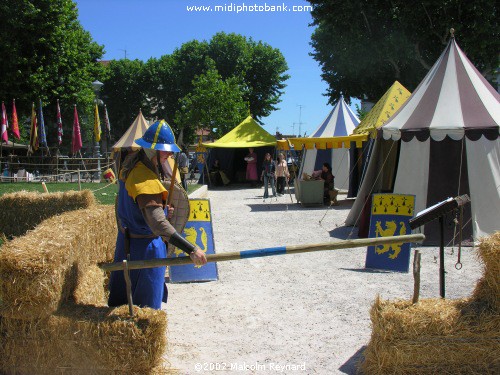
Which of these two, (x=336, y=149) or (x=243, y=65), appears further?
(x=243, y=65)

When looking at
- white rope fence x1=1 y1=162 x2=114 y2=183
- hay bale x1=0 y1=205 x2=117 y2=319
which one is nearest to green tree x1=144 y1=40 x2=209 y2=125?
white rope fence x1=1 y1=162 x2=114 y2=183

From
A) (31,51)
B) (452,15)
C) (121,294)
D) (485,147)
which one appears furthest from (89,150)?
(121,294)

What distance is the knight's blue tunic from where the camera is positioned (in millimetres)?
3482

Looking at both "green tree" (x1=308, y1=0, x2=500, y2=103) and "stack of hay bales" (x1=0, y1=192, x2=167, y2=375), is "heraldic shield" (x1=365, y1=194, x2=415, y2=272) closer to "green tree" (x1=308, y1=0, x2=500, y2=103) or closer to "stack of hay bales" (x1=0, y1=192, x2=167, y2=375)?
"stack of hay bales" (x1=0, y1=192, x2=167, y2=375)

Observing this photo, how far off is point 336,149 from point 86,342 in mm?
17777

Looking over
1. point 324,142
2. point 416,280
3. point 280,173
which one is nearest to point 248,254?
point 416,280

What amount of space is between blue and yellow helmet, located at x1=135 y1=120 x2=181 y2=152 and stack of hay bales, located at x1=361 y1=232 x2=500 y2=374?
180 cm

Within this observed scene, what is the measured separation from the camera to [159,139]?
355cm

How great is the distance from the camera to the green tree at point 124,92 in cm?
5394

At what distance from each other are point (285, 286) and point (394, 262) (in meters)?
1.66

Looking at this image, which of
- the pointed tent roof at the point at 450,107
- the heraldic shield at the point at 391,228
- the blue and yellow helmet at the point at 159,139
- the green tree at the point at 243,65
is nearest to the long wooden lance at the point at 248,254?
the blue and yellow helmet at the point at 159,139

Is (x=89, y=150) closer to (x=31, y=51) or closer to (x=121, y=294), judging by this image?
(x=31, y=51)

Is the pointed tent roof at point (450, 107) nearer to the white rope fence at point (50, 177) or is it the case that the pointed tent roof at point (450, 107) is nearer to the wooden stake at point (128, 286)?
the wooden stake at point (128, 286)

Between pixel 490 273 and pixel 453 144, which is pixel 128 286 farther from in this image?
pixel 453 144
